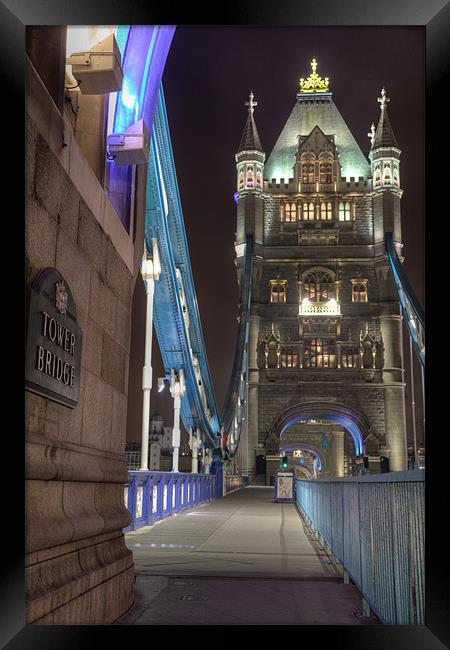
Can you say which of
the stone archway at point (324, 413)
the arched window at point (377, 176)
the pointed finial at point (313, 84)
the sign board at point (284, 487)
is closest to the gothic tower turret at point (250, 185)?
the pointed finial at point (313, 84)

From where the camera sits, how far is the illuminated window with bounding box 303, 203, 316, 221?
5197 cm

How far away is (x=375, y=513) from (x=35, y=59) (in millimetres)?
2999

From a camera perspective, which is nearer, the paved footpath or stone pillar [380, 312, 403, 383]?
the paved footpath

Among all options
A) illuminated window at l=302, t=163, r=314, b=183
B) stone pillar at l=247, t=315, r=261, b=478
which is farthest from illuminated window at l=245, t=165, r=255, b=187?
stone pillar at l=247, t=315, r=261, b=478

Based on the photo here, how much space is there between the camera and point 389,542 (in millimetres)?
3801

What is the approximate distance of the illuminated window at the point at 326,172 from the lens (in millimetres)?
53062

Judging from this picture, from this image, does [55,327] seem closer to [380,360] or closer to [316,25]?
[316,25]

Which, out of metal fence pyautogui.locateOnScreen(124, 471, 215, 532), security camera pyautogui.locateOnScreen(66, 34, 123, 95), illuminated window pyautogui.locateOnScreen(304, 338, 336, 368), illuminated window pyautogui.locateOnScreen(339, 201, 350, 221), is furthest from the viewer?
illuminated window pyautogui.locateOnScreen(339, 201, 350, 221)

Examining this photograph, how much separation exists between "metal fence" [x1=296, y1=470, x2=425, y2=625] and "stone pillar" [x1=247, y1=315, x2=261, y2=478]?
4167 centimetres

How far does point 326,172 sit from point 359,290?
9.08m

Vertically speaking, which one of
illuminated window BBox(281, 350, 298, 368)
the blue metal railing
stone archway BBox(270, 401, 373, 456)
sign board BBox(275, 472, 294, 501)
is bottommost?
sign board BBox(275, 472, 294, 501)

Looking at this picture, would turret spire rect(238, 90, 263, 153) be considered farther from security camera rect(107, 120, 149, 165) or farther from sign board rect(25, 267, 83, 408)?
sign board rect(25, 267, 83, 408)

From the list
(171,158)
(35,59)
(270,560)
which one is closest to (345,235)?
(171,158)

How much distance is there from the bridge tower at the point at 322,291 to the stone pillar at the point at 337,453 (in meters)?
12.5
